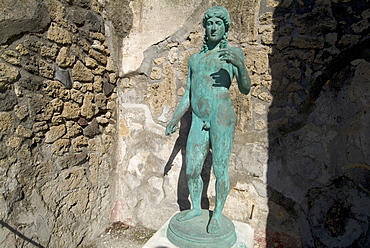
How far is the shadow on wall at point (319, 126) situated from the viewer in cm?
207

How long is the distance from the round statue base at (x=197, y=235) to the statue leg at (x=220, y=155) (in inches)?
2.1

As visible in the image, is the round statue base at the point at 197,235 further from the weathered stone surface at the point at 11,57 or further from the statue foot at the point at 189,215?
the weathered stone surface at the point at 11,57

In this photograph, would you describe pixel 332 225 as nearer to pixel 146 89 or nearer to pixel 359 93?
pixel 359 93

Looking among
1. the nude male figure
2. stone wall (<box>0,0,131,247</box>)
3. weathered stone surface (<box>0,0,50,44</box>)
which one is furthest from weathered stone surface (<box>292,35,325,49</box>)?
weathered stone surface (<box>0,0,50,44</box>)

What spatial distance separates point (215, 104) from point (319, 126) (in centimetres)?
111

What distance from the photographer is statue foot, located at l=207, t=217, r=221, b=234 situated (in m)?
1.63

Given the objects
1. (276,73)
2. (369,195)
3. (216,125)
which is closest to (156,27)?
(276,73)

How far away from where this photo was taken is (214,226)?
1.65 metres

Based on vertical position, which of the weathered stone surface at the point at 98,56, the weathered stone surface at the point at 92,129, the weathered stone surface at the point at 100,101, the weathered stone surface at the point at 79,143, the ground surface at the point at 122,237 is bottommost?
the ground surface at the point at 122,237

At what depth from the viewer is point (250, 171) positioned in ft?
7.89

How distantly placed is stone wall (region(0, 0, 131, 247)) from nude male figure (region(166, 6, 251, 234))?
3.87ft


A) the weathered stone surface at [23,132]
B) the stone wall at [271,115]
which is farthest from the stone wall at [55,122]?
the stone wall at [271,115]

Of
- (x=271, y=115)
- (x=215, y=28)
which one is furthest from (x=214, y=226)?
(x=215, y=28)

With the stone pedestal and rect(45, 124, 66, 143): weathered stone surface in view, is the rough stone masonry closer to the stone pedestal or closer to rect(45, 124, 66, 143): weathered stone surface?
rect(45, 124, 66, 143): weathered stone surface
